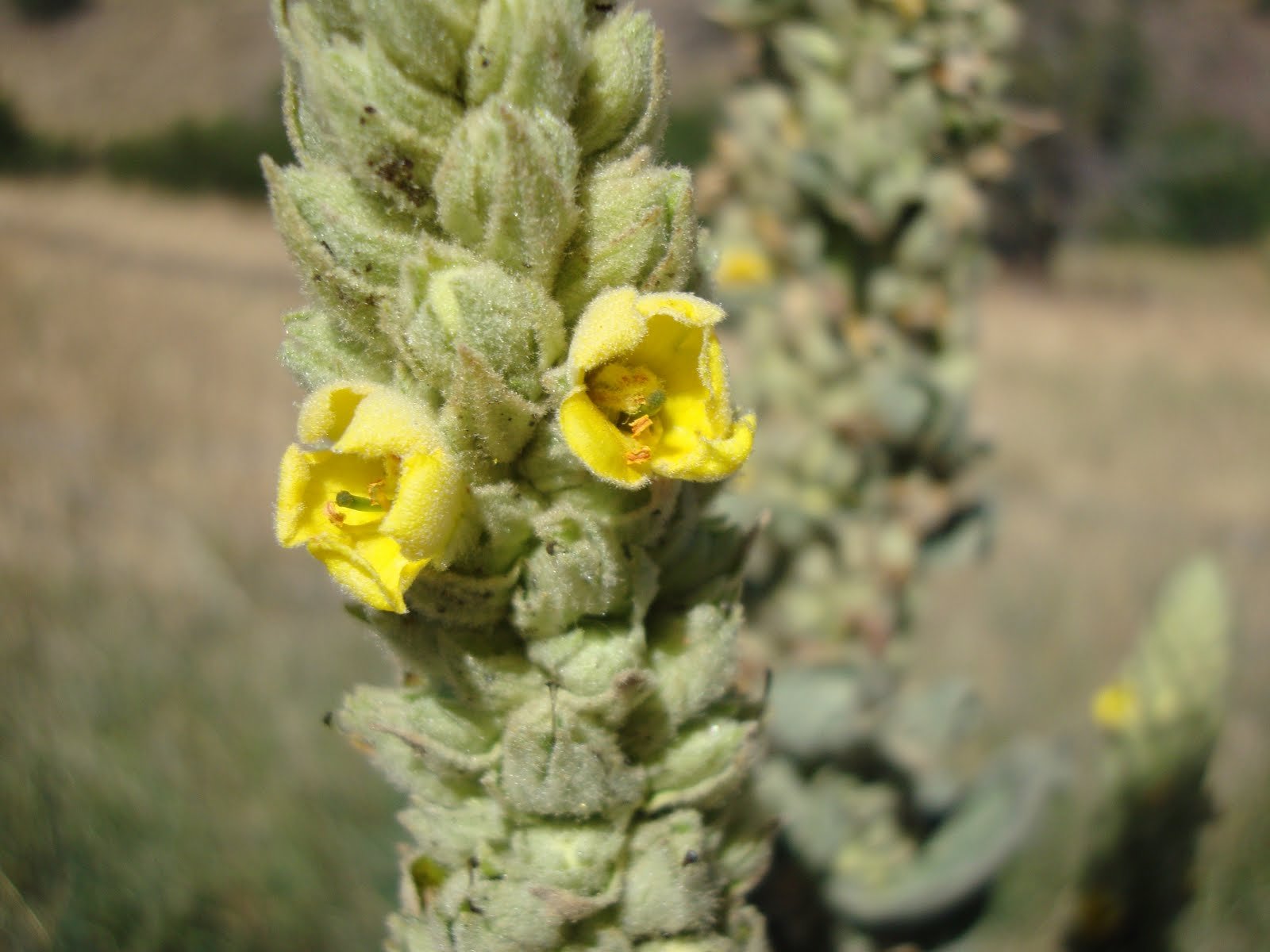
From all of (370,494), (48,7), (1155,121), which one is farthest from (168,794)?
(1155,121)

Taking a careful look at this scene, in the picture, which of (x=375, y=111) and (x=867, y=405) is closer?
(x=375, y=111)

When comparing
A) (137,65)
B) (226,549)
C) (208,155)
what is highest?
(208,155)

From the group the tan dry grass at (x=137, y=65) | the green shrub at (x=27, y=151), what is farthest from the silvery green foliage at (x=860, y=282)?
the green shrub at (x=27, y=151)

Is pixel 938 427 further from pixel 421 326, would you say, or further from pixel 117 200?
pixel 117 200

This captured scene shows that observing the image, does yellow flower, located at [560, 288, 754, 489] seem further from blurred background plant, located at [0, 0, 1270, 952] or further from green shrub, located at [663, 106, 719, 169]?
green shrub, located at [663, 106, 719, 169]

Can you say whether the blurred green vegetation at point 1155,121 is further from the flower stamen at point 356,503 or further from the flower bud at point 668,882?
the flower stamen at point 356,503

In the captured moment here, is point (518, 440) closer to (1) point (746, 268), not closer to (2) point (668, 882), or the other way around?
(2) point (668, 882)

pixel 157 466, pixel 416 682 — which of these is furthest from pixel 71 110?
pixel 416 682
